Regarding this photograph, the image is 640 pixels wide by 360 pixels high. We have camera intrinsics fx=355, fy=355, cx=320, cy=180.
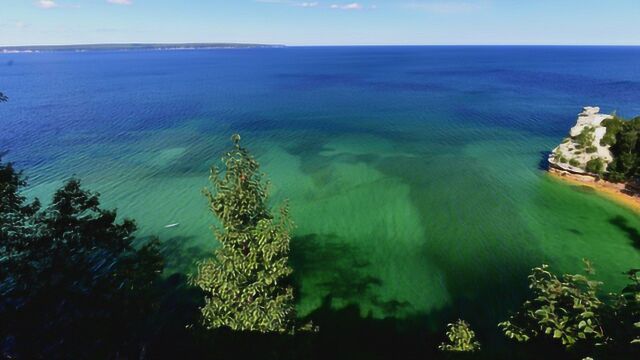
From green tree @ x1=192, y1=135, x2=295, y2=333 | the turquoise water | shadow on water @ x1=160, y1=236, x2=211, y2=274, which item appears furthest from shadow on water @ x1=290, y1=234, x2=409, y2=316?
green tree @ x1=192, y1=135, x2=295, y2=333

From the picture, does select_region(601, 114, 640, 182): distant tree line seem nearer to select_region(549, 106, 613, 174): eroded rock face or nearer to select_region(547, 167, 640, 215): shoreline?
select_region(549, 106, 613, 174): eroded rock face

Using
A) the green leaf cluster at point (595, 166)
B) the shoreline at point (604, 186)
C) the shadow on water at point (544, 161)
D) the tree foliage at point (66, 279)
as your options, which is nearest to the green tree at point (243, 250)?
the tree foliage at point (66, 279)

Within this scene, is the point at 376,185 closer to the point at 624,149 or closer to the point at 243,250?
the point at 624,149

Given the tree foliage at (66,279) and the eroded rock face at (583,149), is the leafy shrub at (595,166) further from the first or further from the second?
the tree foliage at (66,279)

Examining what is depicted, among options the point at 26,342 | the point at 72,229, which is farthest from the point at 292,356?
the point at 26,342

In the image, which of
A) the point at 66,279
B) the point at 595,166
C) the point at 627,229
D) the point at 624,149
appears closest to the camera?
the point at 66,279

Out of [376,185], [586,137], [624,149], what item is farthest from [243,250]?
[586,137]

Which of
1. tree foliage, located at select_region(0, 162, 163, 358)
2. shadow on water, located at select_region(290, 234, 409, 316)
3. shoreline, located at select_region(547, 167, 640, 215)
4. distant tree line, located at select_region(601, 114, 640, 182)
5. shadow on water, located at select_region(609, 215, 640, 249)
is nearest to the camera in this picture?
tree foliage, located at select_region(0, 162, 163, 358)

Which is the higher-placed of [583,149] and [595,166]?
[583,149]
